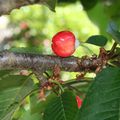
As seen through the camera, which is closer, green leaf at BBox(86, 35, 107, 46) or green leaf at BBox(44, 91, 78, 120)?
green leaf at BBox(44, 91, 78, 120)

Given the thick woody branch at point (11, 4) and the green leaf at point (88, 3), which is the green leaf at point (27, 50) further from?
the green leaf at point (88, 3)

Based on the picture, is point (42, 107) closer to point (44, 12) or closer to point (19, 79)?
point (19, 79)

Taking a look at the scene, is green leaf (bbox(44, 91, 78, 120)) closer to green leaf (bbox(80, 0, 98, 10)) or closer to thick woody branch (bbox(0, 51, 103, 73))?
thick woody branch (bbox(0, 51, 103, 73))

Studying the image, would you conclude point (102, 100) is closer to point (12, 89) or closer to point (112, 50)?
point (112, 50)

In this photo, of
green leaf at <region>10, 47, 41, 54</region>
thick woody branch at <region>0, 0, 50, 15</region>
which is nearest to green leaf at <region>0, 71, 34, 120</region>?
green leaf at <region>10, 47, 41, 54</region>

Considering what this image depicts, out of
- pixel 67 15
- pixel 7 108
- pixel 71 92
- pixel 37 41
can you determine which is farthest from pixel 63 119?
pixel 37 41

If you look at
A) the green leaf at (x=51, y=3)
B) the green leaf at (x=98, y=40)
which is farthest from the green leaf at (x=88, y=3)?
the green leaf at (x=98, y=40)
